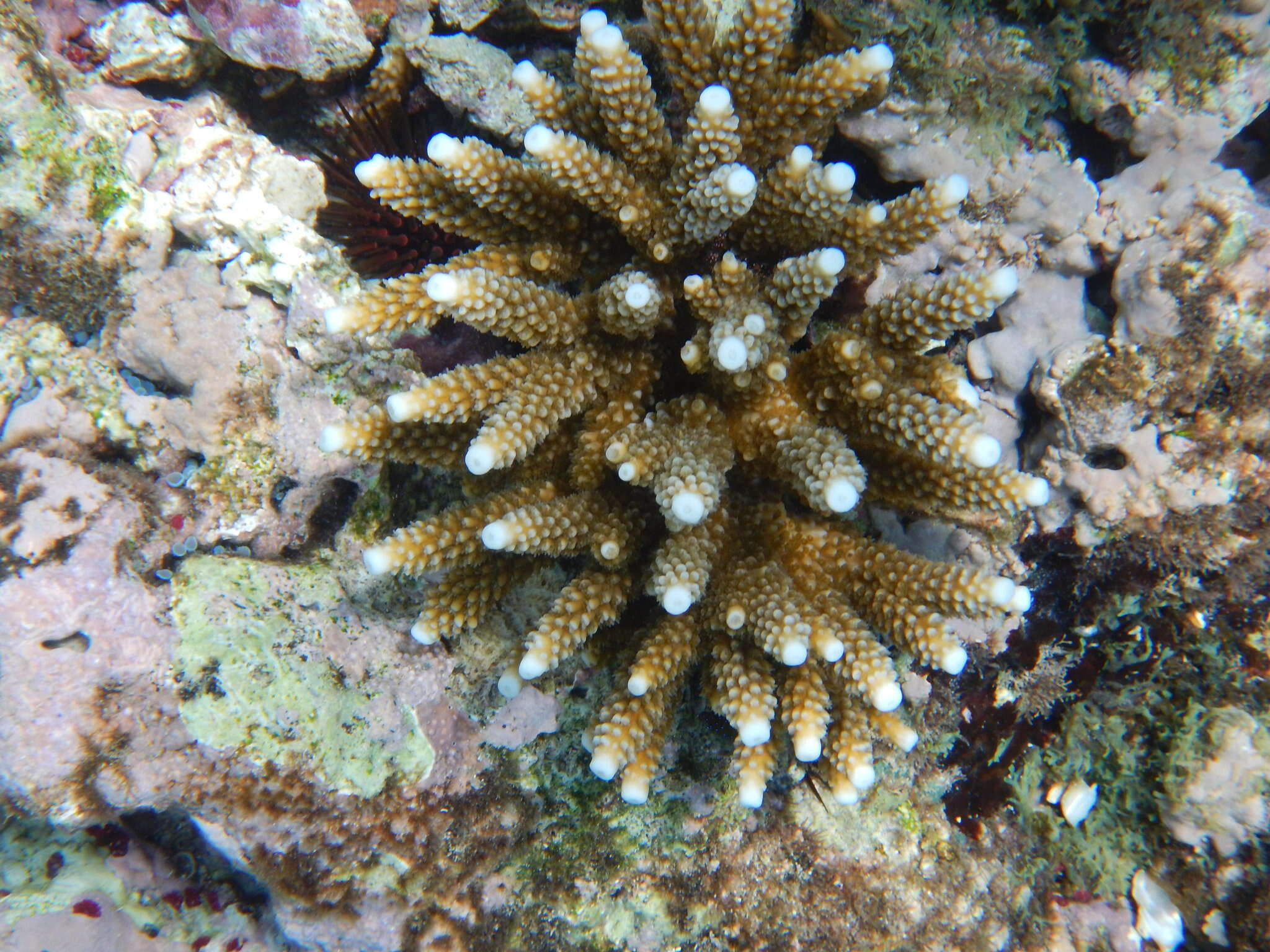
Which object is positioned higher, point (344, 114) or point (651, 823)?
point (344, 114)

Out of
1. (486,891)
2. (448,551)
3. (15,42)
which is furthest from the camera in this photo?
(15,42)

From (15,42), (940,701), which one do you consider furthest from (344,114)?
(940,701)

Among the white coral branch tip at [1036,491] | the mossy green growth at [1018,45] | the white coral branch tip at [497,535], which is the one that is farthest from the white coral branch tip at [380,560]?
the mossy green growth at [1018,45]

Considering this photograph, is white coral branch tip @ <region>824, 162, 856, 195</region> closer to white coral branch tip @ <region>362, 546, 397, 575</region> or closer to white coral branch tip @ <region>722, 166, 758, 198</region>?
white coral branch tip @ <region>722, 166, 758, 198</region>

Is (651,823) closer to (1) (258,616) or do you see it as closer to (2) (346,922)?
(2) (346,922)

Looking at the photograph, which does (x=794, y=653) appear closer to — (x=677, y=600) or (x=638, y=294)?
(x=677, y=600)

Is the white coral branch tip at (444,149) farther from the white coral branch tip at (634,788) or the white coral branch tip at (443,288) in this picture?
the white coral branch tip at (634,788)

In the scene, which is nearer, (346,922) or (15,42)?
(346,922)
